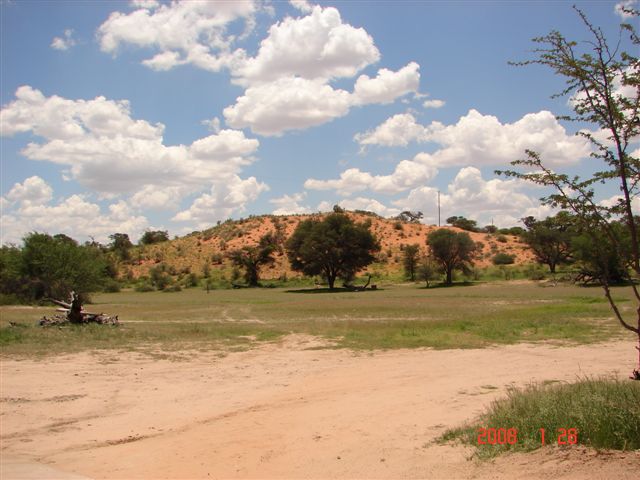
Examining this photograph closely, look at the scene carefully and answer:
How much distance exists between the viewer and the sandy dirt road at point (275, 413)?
335 inches

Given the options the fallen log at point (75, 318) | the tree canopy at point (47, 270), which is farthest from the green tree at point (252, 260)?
the fallen log at point (75, 318)

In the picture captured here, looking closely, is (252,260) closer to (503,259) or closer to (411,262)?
(411,262)

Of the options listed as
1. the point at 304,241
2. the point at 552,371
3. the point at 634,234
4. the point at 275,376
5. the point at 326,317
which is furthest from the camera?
the point at 304,241

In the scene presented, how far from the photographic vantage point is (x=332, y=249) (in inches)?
2968

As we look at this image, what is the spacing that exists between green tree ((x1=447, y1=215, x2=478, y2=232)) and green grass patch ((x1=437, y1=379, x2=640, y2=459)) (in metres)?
121

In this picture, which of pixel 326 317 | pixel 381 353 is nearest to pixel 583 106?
pixel 381 353

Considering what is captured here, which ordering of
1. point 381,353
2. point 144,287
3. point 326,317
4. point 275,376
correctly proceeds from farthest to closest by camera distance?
point 144,287, point 326,317, point 381,353, point 275,376

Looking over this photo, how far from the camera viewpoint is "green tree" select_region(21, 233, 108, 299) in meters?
53.0

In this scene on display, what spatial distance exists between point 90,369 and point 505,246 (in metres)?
101

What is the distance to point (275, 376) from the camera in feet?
54.1

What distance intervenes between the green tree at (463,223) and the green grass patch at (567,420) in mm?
121096

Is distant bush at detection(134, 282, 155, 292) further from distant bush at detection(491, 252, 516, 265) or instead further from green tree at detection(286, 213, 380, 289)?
distant bush at detection(491, 252, 516, 265)

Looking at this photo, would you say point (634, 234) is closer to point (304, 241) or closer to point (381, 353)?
point (381, 353)

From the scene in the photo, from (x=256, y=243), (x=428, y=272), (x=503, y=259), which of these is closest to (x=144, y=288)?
(x=256, y=243)
